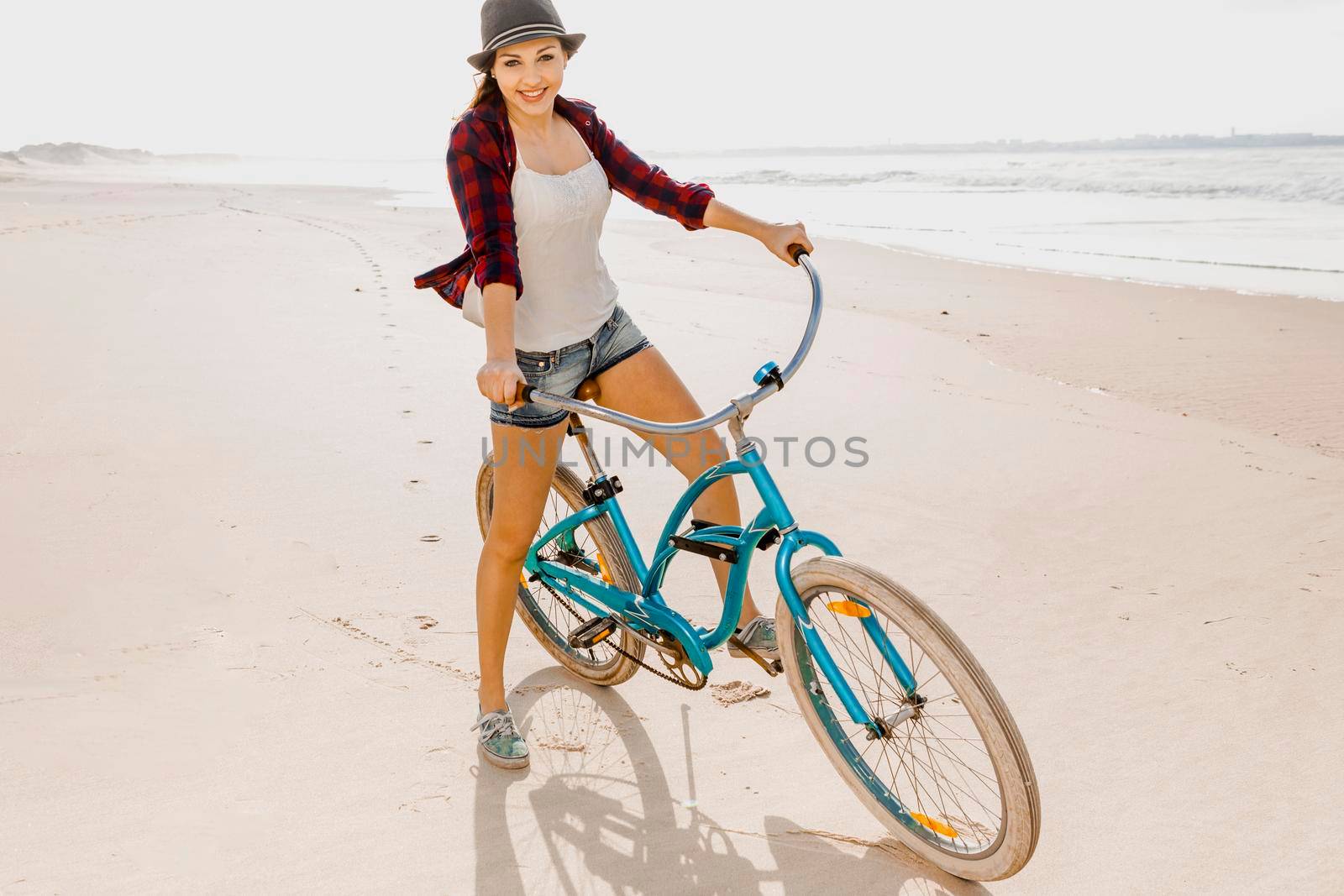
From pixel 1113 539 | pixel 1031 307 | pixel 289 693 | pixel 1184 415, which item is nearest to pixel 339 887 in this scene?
pixel 289 693

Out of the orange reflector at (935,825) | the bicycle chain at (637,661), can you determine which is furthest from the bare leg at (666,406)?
the orange reflector at (935,825)

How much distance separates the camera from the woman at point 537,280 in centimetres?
233

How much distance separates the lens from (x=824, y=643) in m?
2.57

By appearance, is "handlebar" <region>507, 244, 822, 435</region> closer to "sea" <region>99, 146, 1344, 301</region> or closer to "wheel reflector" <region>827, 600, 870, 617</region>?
"wheel reflector" <region>827, 600, 870, 617</region>

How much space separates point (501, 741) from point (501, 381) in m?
1.11

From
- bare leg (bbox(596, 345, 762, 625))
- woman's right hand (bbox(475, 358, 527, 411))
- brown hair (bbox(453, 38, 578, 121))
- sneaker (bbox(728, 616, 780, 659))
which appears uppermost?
brown hair (bbox(453, 38, 578, 121))

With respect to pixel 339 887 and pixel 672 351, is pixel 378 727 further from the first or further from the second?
pixel 672 351

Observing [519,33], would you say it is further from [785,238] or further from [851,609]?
[851,609]

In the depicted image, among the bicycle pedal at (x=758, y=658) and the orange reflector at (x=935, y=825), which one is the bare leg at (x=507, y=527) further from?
the orange reflector at (x=935, y=825)

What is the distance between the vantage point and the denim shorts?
2.61m

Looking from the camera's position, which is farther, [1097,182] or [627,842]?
[1097,182]

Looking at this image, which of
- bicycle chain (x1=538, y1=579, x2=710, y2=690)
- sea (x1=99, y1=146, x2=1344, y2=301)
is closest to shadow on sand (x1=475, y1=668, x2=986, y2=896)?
bicycle chain (x1=538, y1=579, x2=710, y2=690)

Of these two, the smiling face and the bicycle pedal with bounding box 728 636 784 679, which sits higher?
the smiling face

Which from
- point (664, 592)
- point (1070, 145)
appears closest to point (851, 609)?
point (664, 592)
